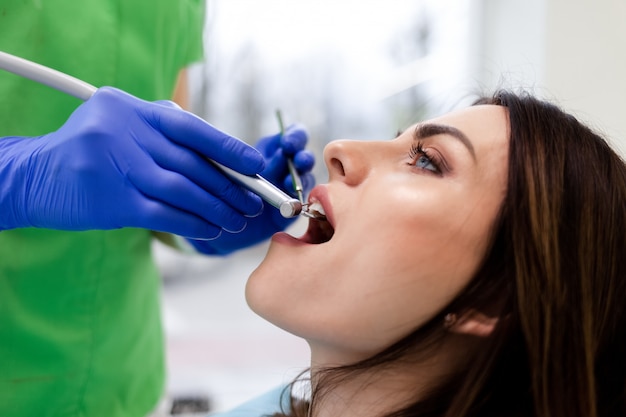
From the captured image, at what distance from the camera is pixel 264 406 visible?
131 centimetres

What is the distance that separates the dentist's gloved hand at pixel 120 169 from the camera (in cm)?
80

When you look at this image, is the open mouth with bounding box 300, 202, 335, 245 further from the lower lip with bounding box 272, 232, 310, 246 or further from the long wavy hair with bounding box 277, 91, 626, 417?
the long wavy hair with bounding box 277, 91, 626, 417

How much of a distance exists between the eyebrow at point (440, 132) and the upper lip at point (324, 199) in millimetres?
162

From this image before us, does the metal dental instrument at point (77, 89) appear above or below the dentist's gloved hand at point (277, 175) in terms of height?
above

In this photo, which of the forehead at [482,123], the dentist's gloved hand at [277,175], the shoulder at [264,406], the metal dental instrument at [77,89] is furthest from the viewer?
the shoulder at [264,406]

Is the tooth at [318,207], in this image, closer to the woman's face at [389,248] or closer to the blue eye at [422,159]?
the woman's face at [389,248]

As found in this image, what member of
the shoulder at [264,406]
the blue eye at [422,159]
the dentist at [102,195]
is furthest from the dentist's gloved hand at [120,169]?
the shoulder at [264,406]

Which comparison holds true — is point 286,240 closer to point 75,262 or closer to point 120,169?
point 120,169

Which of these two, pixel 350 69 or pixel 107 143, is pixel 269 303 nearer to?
pixel 107 143

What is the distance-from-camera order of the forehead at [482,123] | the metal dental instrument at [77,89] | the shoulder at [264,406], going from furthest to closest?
the shoulder at [264,406]
the forehead at [482,123]
the metal dental instrument at [77,89]

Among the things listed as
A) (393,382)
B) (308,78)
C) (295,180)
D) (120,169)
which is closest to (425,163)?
(295,180)

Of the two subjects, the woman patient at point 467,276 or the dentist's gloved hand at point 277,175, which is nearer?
the woman patient at point 467,276

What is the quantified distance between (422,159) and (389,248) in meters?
0.16

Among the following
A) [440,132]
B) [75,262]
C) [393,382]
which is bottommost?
[393,382]
